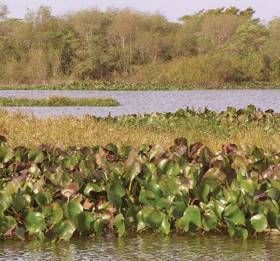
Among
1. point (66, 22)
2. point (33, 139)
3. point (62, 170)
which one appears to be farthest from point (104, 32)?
point (62, 170)

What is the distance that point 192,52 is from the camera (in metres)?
92.2

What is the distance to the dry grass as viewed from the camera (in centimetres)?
1394

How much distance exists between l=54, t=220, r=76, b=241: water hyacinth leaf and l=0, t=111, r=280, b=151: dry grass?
4.91 m

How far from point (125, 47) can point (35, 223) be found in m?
83.5

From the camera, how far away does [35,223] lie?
7574 millimetres

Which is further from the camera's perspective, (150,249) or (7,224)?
(7,224)

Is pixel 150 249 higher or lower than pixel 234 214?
lower

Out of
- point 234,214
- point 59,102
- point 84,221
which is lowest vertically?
point 59,102

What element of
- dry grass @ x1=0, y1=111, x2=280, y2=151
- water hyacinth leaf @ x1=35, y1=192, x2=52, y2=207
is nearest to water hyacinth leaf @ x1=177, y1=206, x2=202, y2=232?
water hyacinth leaf @ x1=35, y1=192, x2=52, y2=207

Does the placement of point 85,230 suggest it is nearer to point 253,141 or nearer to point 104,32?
point 253,141

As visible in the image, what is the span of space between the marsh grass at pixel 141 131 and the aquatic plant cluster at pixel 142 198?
4.46 m

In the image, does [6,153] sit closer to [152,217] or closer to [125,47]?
[152,217]

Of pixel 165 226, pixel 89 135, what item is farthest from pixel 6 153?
pixel 89 135

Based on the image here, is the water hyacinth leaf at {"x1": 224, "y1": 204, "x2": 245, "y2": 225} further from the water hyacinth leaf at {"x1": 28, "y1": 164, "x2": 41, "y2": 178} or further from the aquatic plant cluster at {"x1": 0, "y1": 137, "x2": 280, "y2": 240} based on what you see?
the water hyacinth leaf at {"x1": 28, "y1": 164, "x2": 41, "y2": 178}
